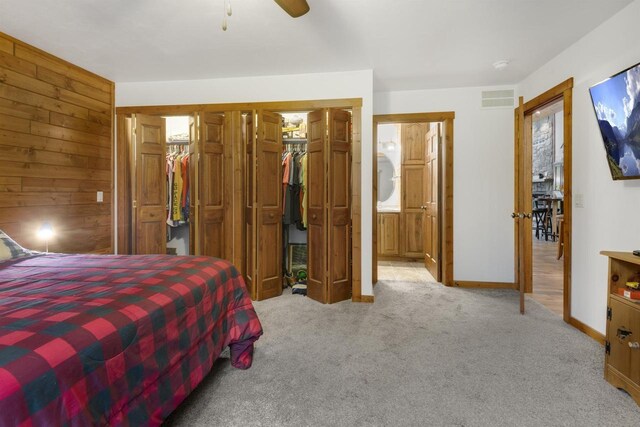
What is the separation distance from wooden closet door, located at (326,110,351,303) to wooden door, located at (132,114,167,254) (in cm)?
184

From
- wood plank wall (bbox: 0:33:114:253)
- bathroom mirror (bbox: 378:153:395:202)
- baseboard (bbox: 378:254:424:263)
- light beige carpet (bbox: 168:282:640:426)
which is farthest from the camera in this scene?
bathroom mirror (bbox: 378:153:395:202)

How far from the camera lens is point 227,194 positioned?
11.9 ft

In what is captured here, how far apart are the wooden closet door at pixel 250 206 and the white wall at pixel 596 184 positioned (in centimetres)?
290

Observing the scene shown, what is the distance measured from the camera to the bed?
86 centimetres

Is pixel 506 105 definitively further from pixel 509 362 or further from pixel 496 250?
pixel 509 362

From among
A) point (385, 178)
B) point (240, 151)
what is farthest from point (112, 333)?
point (385, 178)

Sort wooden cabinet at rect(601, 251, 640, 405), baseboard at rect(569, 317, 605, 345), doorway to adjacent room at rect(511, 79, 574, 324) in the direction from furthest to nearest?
doorway to adjacent room at rect(511, 79, 574, 324) → baseboard at rect(569, 317, 605, 345) → wooden cabinet at rect(601, 251, 640, 405)

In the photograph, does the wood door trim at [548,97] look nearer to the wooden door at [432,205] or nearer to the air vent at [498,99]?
the air vent at [498,99]

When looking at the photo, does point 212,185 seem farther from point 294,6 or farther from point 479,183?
point 479,183

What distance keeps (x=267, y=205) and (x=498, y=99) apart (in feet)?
9.70

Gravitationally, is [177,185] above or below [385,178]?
below

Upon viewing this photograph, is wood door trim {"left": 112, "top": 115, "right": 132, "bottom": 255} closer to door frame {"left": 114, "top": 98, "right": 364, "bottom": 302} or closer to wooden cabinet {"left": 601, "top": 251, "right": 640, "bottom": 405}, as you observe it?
door frame {"left": 114, "top": 98, "right": 364, "bottom": 302}

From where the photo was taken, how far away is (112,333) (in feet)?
3.59

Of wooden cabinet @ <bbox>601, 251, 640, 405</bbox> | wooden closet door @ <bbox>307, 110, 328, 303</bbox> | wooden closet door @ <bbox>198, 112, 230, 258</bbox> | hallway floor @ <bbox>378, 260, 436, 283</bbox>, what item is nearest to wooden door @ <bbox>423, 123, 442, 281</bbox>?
hallway floor @ <bbox>378, 260, 436, 283</bbox>
